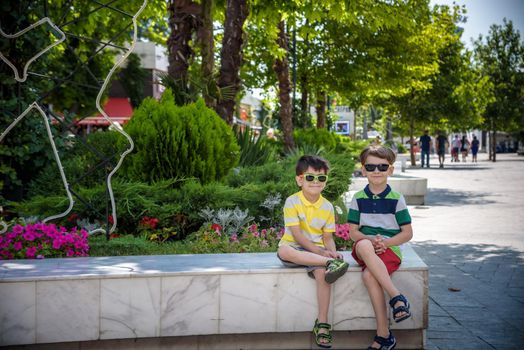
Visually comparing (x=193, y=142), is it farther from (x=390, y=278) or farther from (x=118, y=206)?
(x=390, y=278)

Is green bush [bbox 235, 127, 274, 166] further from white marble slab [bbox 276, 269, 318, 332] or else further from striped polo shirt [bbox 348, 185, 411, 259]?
white marble slab [bbox 276, 269, 318, 332]

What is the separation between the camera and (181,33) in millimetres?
11836

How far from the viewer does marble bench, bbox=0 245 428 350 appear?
167 inches

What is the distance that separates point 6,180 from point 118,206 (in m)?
3.28

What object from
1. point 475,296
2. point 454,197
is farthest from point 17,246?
point 454,197

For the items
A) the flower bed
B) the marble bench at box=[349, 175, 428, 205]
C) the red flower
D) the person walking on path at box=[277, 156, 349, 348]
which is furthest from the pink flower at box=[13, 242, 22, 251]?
the marble bench at box=[349, 175, 428, 205]

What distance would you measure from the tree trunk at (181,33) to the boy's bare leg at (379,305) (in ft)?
→ 26.0

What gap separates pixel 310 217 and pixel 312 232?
115 mm

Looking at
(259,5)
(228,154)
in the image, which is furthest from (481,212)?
(228,154)

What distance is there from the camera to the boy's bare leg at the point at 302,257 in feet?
14.7

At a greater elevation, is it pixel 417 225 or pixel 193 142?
pixel 193 142

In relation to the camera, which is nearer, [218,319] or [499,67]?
[218,319]

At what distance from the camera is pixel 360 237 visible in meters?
4.70

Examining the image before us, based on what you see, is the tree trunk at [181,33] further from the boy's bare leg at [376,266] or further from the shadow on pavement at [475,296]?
the boy's bare leg at [376,266]
